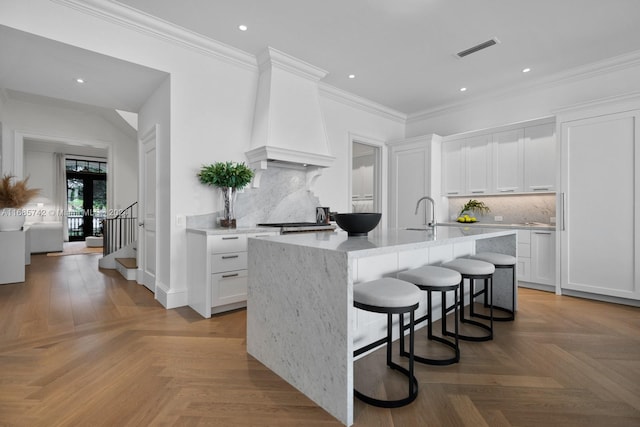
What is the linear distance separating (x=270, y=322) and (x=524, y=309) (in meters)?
2.85

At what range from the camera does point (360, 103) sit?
538cm

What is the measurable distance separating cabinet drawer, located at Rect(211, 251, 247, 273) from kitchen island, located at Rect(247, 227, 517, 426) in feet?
3.44

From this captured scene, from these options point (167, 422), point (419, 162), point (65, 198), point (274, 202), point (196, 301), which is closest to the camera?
point (167, 422)

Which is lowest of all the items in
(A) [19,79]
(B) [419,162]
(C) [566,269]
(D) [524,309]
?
(D) [524,309]

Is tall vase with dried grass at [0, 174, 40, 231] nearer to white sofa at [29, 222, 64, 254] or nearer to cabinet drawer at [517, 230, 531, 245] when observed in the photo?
white sofa at [29, 222, 64, 254]

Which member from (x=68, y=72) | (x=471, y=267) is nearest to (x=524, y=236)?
(x=471, y=267)

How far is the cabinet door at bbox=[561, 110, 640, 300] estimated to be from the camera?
346cm

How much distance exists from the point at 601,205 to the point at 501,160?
4.66ft

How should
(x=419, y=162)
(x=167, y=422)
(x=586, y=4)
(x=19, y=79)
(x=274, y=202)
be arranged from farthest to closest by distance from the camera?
(x=419, y=162) < (x=274, y=202) < (x=19, y=79) < (x=586, y=4) < (x=167, y=422)

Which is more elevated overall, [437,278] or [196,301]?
[437,278]

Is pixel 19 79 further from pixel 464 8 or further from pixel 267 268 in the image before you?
pixel 464 8

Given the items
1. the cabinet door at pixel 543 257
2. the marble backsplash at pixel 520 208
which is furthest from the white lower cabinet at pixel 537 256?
the marble backsplash at pixel 520 208

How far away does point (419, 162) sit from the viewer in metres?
5.46

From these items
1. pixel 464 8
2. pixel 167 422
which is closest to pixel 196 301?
pixel 167 422
